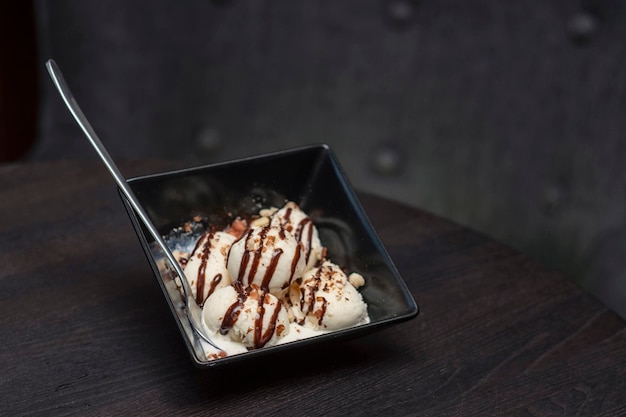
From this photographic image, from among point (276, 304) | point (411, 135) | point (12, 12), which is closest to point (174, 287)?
point (276, 304)

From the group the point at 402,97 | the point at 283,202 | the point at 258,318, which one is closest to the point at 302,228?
the point at 283,202

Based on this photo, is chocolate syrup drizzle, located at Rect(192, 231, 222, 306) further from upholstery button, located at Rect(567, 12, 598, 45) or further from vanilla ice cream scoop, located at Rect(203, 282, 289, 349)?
upholstery button, located at Rect(567, 12, 598, 45)

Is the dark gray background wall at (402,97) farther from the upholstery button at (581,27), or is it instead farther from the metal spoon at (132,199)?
the metal spoon at (132,199)

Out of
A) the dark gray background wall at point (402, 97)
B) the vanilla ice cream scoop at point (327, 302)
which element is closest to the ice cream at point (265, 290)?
the vanilla ice cream scoop at point (327, 302)

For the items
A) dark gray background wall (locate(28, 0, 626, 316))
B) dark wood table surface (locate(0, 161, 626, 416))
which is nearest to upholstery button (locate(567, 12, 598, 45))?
dark gray background wall (locate(28, 0, 626, 316))

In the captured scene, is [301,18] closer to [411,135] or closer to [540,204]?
[411,135]
